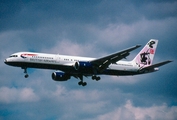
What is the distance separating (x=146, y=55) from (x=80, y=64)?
75.5 ft

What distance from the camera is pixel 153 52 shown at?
106062 mm

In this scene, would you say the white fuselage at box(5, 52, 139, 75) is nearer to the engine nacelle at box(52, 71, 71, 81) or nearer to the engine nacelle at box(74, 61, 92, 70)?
the engine nacelle at box(74, 61, 92, 70)

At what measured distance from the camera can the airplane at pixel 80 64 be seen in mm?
86312

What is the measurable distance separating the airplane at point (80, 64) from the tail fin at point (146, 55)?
1.20 ft

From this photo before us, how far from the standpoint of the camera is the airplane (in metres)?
86.3

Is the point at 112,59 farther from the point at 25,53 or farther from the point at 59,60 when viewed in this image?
the point at 25,53

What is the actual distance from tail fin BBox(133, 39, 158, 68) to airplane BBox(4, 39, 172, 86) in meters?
0.37

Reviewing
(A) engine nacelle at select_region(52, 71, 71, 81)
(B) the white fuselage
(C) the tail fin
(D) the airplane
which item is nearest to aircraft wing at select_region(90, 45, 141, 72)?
(D) the airplane

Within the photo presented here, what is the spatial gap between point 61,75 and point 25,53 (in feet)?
45.7

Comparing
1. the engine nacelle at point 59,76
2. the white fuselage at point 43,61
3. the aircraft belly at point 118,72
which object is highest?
the white fuselage at point 43,61

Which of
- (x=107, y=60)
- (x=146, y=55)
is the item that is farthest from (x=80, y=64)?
(x=146, y=55)

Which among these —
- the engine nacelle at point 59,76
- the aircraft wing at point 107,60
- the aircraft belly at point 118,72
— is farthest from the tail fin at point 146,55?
the engine nacelle at point 59,76

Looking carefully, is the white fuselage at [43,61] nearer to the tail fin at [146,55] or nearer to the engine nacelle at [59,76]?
the engine nacelle at [59,76]

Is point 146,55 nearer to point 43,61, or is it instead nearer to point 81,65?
point 81,65
